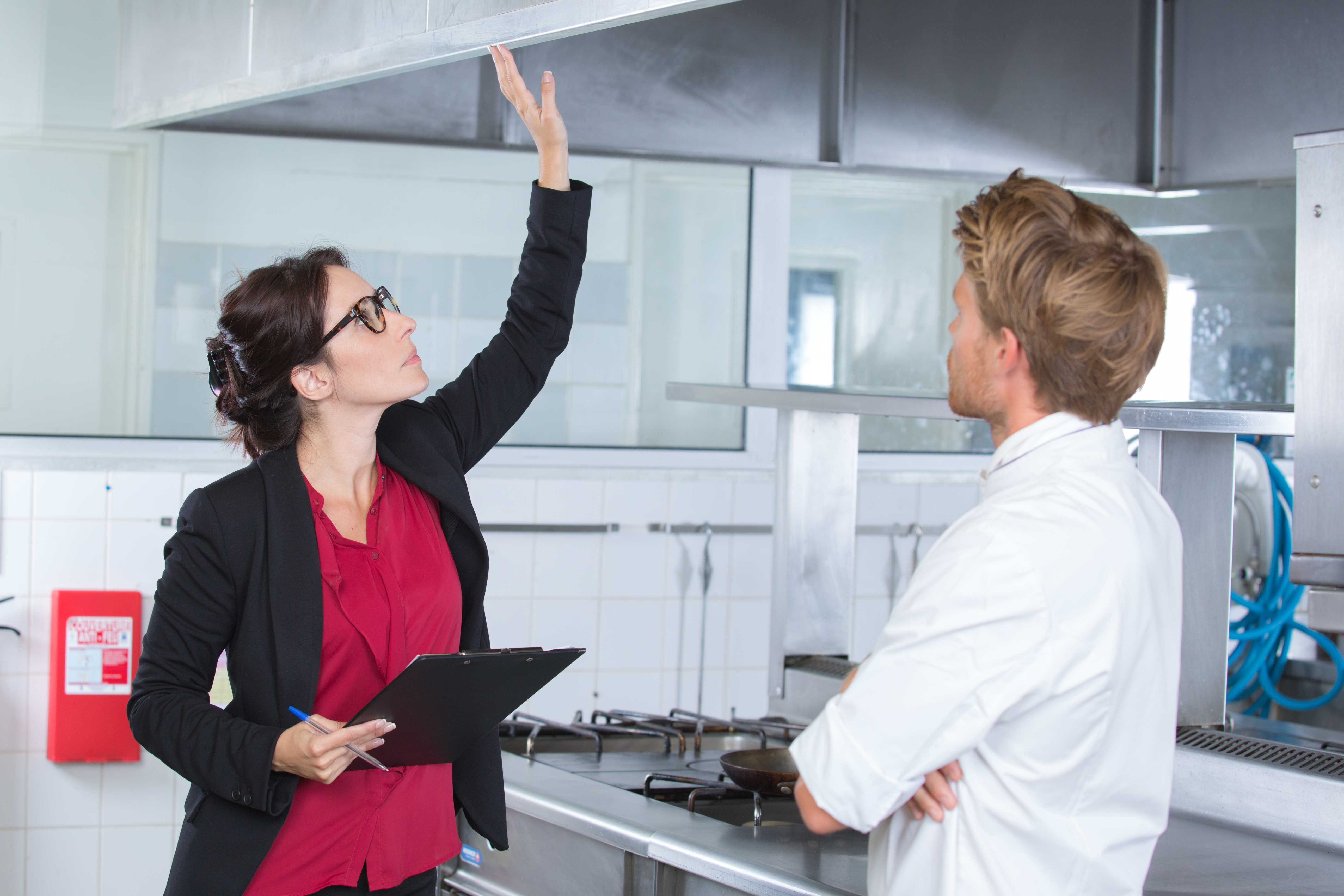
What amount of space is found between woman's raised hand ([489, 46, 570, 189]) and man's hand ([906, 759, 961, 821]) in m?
0.94

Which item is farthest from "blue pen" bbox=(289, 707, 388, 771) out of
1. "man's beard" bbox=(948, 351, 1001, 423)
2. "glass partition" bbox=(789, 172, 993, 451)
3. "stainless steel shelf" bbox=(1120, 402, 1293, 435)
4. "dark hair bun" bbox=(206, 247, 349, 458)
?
"glass partition" bbox=(789, 172, 993, 451)

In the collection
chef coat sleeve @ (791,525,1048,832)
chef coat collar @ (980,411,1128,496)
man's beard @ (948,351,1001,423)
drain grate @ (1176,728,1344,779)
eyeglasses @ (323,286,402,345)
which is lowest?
drain grate @ (1176,728,1344,779)

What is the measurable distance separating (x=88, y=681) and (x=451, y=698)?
196cm

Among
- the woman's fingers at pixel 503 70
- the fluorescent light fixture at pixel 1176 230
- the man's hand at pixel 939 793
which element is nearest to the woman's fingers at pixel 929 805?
the man's hand at pixel 939 793

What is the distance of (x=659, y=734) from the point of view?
2275 mm

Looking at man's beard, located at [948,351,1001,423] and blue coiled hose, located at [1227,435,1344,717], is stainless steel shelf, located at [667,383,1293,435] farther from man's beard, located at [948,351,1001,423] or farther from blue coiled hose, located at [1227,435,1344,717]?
blue coiled hose, located at [1227,435,1344,717]

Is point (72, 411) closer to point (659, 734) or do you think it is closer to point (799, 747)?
point (659, 734)

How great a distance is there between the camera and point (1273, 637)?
2.61 metres

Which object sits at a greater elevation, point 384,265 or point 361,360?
point 384,265

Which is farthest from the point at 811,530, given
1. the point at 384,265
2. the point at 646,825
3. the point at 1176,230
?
the point at 1176,230

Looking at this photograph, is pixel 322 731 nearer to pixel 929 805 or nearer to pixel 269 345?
pixel 269 345

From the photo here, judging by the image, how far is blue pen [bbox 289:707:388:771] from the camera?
1271 mm

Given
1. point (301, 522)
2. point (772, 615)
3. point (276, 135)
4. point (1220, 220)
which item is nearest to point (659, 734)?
point (772, 615)

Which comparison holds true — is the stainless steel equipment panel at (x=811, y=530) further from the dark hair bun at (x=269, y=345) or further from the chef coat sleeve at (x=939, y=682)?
the chef coat sleeve at (x=939, y=682)
